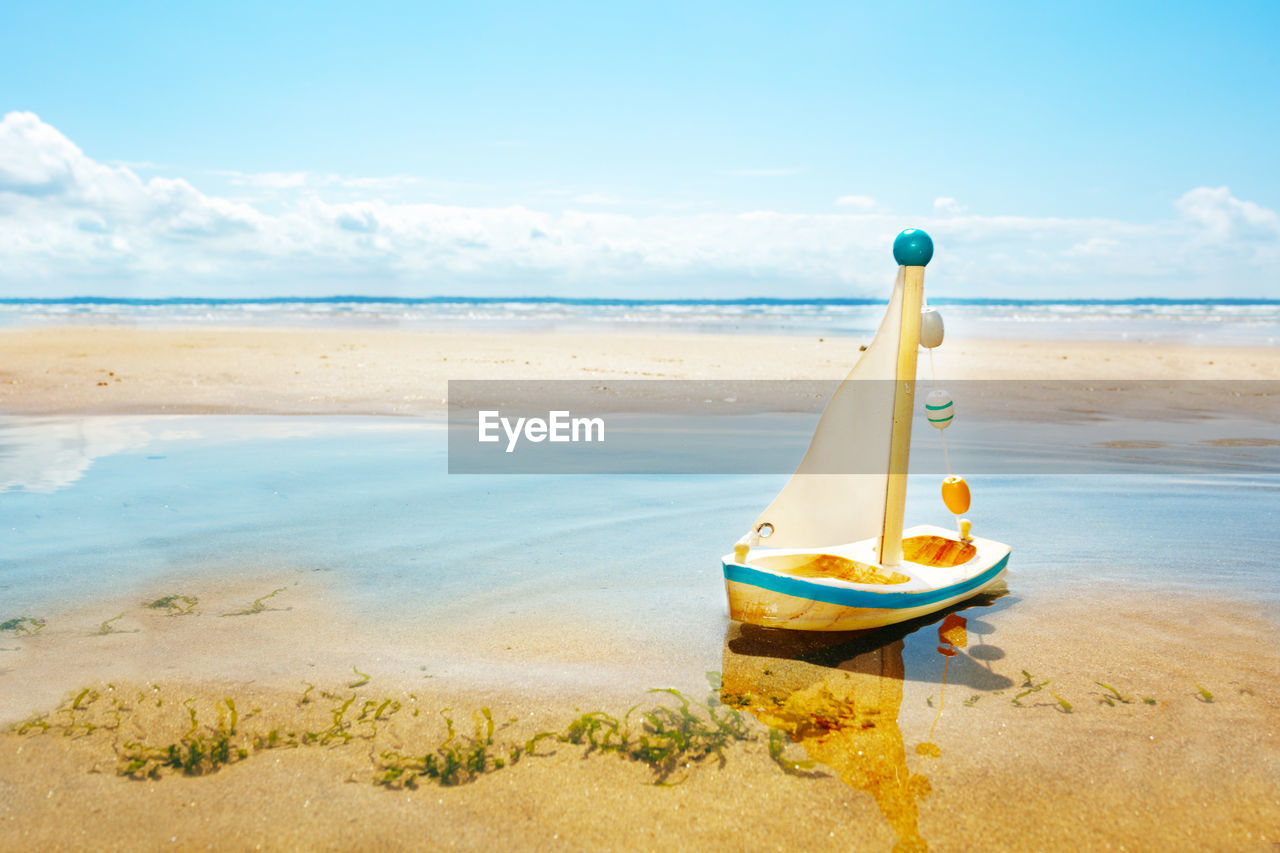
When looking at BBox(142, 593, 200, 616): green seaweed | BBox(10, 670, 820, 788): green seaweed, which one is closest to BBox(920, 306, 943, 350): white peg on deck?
BBox(10, 670, 820, 788): green seaweed

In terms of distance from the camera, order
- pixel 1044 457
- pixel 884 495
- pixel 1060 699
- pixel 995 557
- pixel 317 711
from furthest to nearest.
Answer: pixel 1044 457 < pixel 995 557 < pixel 884 495 < pixel 1060 699 < pixel 317 711

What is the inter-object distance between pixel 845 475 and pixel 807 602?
0.84 metres

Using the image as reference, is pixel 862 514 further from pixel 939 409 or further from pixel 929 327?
pixel 929 327

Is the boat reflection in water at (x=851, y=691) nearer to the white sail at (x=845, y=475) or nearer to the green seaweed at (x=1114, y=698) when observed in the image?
the green seaweed at (x=1114, y=698)

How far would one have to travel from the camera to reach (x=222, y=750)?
3.27m

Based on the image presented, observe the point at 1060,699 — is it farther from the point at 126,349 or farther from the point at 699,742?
the point at 126,349

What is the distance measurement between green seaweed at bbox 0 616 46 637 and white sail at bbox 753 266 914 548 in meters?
3.97

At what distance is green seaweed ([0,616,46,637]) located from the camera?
432 cm

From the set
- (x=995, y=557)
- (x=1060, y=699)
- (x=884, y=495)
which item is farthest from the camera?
(x=995, y=557)

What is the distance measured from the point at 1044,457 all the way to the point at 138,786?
9.69 metres

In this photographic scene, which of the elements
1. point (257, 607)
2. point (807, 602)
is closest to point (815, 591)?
point (807, 602)

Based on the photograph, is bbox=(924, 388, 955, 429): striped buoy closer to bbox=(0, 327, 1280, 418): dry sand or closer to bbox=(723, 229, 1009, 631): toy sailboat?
bbox=(723, 229, 1009, 631): toy sailboat

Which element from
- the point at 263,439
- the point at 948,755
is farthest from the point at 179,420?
the point at 948,755

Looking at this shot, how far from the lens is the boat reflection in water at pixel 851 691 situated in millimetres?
3146
